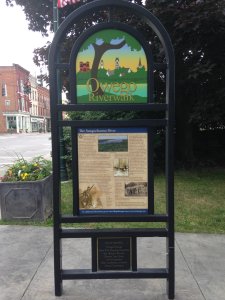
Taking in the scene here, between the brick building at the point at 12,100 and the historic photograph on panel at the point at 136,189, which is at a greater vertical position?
the brick building at the point at 12,100

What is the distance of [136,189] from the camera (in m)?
3.56

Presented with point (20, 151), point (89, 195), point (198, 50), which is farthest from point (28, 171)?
point (20, 151)

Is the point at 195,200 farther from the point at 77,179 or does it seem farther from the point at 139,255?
the point at 77,179

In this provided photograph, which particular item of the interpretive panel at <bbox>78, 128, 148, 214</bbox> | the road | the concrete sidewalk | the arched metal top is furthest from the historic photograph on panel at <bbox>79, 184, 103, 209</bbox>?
the road

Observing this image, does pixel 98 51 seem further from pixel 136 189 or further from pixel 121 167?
pixel 136 189

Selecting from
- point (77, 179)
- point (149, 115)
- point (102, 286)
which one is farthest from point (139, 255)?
point (149, 115)

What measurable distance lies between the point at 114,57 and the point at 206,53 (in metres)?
8.17

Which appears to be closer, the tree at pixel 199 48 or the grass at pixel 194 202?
the grass at pixel 194 202

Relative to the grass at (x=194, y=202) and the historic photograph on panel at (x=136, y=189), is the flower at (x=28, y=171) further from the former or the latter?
the historic photograph on panel at (x=136, y=189)

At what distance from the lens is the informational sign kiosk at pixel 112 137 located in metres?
3.42

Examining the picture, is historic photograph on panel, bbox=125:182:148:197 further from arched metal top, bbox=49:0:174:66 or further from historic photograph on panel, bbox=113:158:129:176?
arched metal top, bbox=49:0:174:66

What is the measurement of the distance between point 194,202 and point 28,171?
144 inches

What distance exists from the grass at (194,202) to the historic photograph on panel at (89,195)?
242 centimetres

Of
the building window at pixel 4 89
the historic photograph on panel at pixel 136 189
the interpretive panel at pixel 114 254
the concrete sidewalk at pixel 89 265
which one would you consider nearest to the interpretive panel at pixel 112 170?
the historic photograph on panel at pixel 136 189
